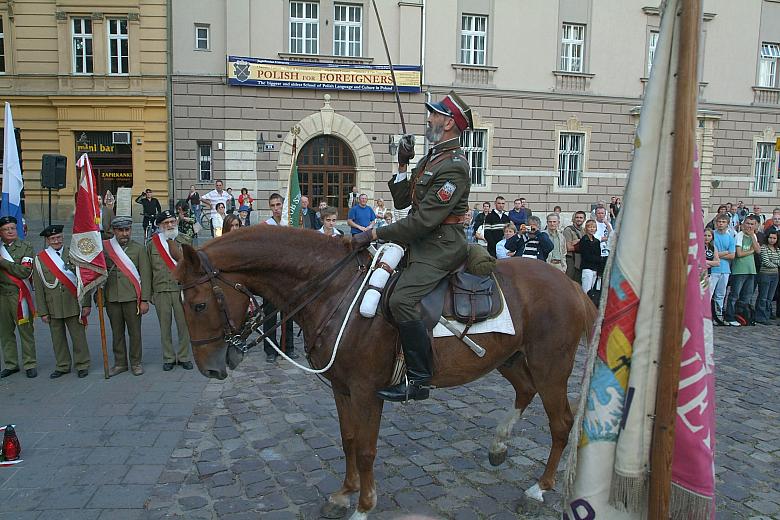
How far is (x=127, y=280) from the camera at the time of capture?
7.76 m

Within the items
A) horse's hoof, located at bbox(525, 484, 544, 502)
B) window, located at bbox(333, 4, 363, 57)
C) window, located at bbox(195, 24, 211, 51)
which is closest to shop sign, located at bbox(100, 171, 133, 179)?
window, located at bbox(195, 24, 211, 51)

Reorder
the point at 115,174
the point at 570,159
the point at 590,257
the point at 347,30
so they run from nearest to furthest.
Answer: the point at 590,257 < the point at 347,30 < the point at 115,174 < the point at 570,159

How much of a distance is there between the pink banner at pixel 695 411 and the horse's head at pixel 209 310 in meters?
2.73

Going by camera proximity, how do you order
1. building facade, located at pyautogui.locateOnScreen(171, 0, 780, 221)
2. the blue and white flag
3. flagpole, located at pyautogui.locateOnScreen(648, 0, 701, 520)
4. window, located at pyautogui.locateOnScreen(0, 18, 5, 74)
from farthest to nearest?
window, located at pyautogui.locateOnScreen(0, 18, 5, 74) → building facade, located at pyautogui.locateOnScreen(171, 0, 780, 221) → the blue and white flag → flagpole, located at pyautogui.locateOnScreen(648, 0, 701, 520)

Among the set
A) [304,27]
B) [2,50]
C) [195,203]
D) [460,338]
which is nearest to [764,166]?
[304,27]

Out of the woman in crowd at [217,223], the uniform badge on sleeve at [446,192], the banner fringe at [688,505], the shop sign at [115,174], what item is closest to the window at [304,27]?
the shop sign at [115,174]

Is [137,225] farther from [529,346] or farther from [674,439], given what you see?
[674,439]

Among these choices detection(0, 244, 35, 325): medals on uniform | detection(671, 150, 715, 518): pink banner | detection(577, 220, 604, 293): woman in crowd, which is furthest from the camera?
detection(577, 220, 604, 293): woman in crowd

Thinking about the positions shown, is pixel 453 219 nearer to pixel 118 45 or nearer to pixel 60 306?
pixel 60 306

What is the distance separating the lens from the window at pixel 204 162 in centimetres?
2416

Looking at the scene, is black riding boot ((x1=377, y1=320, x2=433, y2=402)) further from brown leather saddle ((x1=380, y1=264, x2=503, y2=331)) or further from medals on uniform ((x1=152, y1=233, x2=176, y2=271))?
medals on uniform ((x1=152, y1=233, x2=176, y2=271))

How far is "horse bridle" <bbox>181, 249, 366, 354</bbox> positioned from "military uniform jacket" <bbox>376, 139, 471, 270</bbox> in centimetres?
45

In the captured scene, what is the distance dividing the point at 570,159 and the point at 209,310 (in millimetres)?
26012

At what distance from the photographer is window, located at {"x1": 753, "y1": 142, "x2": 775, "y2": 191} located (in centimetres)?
2970
